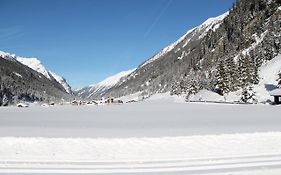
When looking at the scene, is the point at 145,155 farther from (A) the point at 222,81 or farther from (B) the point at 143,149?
(A) the point at 222,81

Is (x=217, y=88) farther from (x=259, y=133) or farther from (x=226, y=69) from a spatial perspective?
(x=259, y=133)

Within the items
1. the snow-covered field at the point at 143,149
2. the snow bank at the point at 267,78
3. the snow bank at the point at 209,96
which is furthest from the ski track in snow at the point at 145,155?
the snow bank at the point at 209,96

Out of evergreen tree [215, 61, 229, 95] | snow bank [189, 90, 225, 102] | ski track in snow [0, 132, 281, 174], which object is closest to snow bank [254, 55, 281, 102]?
evergreen tree [215, 61, 229, 95]

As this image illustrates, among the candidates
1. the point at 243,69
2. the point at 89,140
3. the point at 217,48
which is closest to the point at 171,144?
the point at 89,140

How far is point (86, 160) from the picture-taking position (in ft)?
48.0

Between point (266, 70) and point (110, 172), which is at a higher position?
point (266, 70)

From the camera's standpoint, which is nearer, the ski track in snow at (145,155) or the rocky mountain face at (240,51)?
the ski track in snow at (145,155)

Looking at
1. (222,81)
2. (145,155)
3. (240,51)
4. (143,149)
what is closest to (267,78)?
(222,81)

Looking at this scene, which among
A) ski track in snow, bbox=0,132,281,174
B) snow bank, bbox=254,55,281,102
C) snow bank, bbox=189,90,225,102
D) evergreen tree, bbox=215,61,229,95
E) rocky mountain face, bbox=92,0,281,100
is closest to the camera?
ski track in snow, bbox=0,132,281,174

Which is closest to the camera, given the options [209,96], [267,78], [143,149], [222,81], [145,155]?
[145,155]

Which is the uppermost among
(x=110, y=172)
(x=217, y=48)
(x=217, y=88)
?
(x=217, y=48)

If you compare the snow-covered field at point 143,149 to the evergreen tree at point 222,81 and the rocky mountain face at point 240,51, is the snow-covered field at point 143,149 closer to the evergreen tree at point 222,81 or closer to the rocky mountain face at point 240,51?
the evergreen tree at point 222,81

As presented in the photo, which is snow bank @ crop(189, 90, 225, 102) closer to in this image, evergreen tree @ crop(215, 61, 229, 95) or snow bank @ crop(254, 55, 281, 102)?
evergreen tree @ crop(215, 61, 229, 95)

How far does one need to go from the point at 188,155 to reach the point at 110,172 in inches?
175
